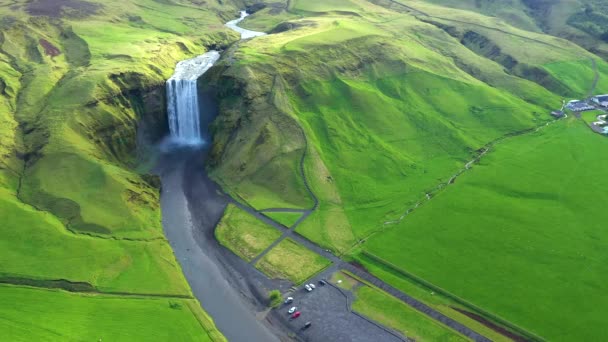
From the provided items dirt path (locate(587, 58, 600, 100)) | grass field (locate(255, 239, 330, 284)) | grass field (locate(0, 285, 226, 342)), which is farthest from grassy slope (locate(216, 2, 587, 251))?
grass field (locate(0, 285, 226, 342))

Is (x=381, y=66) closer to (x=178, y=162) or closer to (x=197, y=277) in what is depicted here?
(x=178, y=162)

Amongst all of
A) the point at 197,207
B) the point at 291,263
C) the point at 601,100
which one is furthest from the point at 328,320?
the point at 601,100

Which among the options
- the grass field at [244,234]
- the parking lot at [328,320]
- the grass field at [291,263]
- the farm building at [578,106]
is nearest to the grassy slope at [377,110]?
the grass field at [291,263]

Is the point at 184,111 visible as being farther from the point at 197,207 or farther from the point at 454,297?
the point at 454,297

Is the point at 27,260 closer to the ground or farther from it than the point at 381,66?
closer to the ground

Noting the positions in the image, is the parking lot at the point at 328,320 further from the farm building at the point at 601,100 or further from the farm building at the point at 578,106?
the farm building at the point at 601,100

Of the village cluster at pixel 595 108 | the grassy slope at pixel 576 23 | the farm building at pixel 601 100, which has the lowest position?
the village cluster at pixel 595 108

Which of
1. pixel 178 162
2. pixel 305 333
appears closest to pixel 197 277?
pixel 305 333
